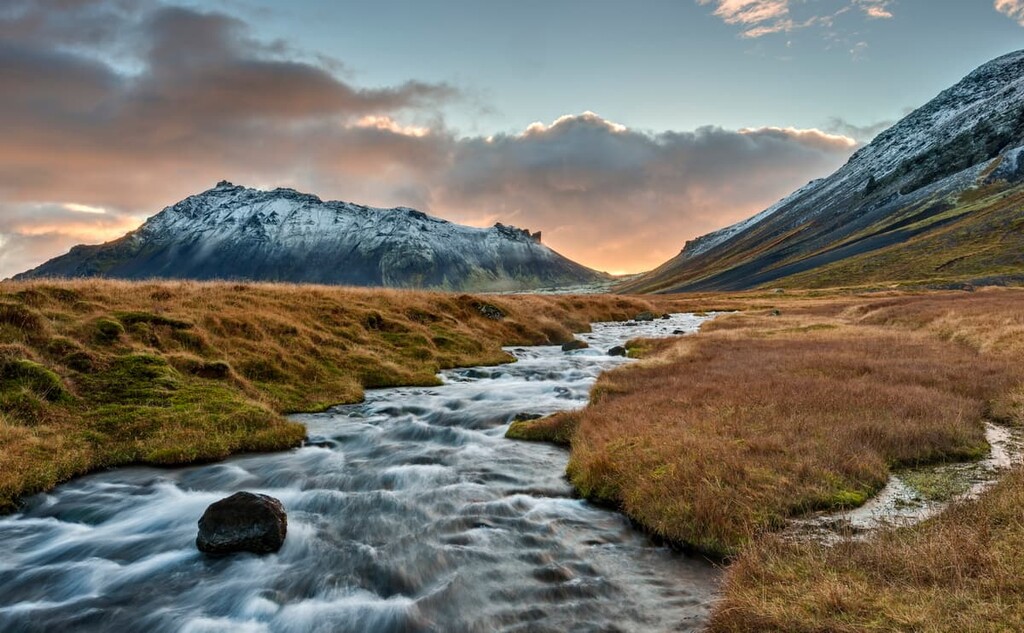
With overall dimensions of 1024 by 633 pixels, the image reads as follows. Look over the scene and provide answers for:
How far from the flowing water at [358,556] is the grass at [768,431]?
0.91m

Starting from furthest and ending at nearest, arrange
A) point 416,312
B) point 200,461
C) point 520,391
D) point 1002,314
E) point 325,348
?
point 416,312 → point 1002,314 → point 325,348 → point 520,391 → point 200,461

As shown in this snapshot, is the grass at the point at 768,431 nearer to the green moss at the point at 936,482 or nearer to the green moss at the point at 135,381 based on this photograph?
the green moss at the point at 936,482

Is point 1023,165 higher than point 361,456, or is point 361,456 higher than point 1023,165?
point 1023,165

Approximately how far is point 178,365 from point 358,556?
14.1 m

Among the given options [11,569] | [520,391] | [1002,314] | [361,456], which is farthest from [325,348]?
[1002,314]

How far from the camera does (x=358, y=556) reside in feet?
33.9

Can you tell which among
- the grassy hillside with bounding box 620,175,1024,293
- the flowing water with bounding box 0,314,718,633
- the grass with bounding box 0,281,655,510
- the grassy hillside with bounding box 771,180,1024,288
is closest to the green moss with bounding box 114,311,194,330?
the grass with bounding box 0,281,655,510

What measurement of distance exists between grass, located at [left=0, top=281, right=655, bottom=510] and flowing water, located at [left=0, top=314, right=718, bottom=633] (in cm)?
106

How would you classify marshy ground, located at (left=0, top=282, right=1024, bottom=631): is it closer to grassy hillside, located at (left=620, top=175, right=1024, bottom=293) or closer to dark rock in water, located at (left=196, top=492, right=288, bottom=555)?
dark rock in water, located at (left=196, top=492, right=288, bottom=555)

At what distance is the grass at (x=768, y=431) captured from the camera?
980 centimetres

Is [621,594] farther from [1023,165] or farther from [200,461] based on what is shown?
[1023,165]

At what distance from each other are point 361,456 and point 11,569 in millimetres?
7881

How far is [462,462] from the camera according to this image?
15.5 meters

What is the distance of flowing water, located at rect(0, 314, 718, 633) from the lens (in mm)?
8430
